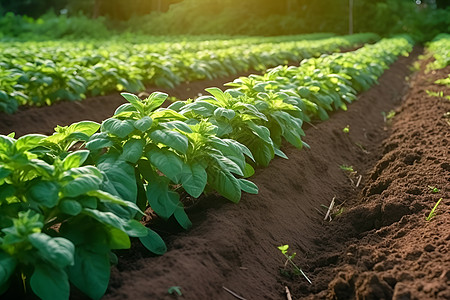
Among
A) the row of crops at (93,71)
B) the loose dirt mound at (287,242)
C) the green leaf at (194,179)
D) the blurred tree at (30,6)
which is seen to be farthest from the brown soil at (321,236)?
the blurred tree at (30,6)

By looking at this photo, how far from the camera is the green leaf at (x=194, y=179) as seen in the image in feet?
9.03

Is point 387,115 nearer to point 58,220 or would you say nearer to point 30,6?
point 58,220

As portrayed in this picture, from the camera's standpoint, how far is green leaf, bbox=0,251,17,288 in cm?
194

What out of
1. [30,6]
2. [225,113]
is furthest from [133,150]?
[30,6]

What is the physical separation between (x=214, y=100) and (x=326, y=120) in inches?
Answer: 99.3

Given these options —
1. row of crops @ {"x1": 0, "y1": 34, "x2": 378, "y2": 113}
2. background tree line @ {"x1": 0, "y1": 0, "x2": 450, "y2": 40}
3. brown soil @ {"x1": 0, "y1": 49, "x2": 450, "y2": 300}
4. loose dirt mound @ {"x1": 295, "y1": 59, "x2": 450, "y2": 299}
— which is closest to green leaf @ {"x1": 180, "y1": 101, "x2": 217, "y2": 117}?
brown soil @ {"x1": 0, "y1": 49, "x2": 450, "y2": 300}

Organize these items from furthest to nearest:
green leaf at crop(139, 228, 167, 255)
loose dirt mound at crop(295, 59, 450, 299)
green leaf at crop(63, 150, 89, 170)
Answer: green leaf at crop(139, 228, 167, 255), loose dirt mound at crop(295, 59, 450, 299), green leaf at crop(63, 150, 89, 170)

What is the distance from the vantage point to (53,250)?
189cm

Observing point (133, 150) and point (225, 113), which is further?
point (225, 113)

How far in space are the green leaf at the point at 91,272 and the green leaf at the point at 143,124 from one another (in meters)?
0.80

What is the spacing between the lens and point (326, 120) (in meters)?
6.09

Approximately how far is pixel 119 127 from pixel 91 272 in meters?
0.94

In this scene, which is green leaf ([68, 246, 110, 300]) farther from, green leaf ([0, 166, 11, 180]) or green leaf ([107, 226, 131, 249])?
green leaf ([0, 166, 11, 180])

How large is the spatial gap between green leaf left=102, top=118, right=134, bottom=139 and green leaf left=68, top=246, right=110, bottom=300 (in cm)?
77
